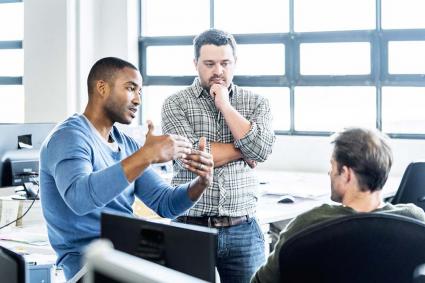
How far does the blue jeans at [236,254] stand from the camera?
92.0 inches

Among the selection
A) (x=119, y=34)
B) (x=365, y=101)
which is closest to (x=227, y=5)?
(x=119, y=34)

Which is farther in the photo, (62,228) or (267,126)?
(267,126)

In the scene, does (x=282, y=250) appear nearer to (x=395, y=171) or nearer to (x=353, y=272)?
(x=353, y=272)

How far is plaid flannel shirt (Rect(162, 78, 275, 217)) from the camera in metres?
2.38

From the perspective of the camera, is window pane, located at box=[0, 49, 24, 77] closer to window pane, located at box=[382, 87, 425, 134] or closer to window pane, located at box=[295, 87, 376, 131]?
window pane, located at box=[295, 87, 376, 131]

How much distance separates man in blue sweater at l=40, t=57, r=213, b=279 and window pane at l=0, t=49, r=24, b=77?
5.03 metres

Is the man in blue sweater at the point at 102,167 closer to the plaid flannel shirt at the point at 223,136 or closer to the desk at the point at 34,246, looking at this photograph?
the plaid flannel shirt at the point at 223,136

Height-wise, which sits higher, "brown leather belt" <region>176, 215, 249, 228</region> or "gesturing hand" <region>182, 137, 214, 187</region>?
"gesturing hand" <region>182, 137, 214, 187</region>

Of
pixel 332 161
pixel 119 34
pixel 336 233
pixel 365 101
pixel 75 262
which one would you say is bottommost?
pixel 75 262

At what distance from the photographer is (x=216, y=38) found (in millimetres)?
2508

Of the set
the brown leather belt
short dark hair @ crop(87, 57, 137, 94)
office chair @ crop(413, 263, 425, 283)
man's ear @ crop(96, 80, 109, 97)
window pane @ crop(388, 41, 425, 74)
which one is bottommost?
office chair @ crop(413, 263, 425, 283)

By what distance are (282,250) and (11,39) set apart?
601cm

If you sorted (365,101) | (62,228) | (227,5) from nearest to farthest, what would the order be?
(62,228), (365,101), (227,5)

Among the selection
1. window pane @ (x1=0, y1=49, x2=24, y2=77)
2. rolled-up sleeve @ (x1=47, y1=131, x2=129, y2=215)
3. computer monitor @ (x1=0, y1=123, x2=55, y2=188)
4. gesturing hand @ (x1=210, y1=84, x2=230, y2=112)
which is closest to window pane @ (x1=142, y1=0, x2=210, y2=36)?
window pane @ (x1=0, y1=49, x2=24, y2=77)
